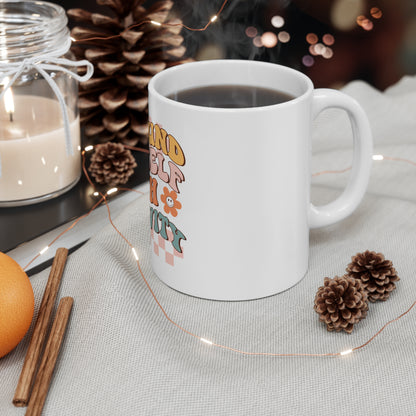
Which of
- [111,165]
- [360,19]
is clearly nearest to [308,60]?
[360,19]

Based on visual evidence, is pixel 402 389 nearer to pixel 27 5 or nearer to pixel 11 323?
pixel 11 323

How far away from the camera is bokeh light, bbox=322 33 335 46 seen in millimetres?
1132

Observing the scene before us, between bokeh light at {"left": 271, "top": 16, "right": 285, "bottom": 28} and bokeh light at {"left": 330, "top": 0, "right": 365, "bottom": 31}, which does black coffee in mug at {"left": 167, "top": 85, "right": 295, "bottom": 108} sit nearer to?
bokeh light at {"left": 271, "top": 16, "right": 285, "bottom": 28}

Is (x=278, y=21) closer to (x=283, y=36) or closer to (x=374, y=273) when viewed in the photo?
(x=283, y=36)

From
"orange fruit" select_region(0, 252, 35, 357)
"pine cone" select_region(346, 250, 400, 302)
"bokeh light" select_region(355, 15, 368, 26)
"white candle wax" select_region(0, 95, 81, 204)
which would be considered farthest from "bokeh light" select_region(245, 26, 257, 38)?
"orange fruit" select_region(0, 252, 35, 357)

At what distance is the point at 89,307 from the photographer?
577 mm

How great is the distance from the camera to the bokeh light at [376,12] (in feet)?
3.78

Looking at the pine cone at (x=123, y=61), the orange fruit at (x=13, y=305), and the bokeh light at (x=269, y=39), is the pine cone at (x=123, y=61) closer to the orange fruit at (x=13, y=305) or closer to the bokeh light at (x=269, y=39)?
the bokeh light at (x=269, y=39)

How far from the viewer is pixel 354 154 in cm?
64

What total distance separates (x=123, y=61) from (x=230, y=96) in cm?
36

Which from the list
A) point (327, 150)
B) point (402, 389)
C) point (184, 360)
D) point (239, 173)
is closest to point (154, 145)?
point (239, 173)

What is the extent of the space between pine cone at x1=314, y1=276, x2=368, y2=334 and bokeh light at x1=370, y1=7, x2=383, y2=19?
29.0 inches

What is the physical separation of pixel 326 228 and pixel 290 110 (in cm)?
23

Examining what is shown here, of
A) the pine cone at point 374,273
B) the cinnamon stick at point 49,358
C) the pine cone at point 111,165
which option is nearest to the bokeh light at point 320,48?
the pine cone at point 111,165
